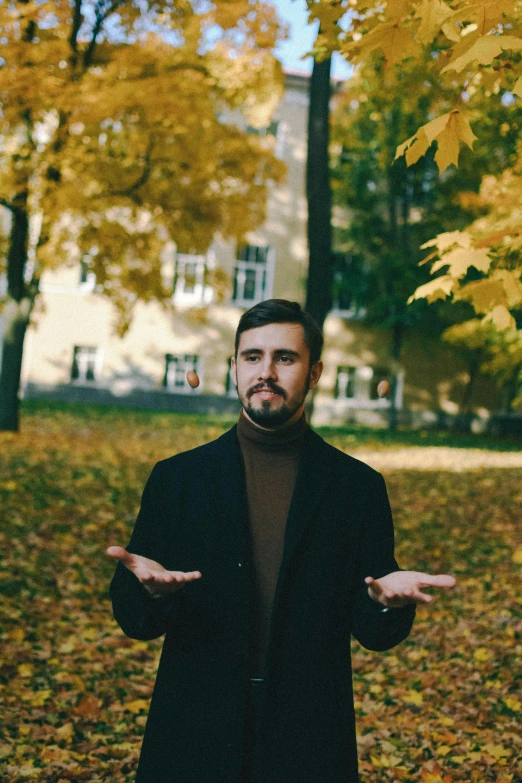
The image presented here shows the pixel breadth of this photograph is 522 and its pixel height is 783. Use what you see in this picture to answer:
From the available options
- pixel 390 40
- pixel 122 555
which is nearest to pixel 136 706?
pixel 122 555

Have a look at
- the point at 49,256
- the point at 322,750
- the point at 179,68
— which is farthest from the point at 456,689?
the point at 179,68

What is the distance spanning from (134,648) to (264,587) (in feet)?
12.7

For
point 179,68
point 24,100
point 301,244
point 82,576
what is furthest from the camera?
point 301,244

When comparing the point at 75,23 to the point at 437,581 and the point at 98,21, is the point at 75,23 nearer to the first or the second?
the point at 98,21

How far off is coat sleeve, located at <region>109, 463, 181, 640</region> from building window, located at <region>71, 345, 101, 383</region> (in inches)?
915

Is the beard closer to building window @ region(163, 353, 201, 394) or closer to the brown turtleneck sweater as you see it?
the brown turtleneck sweater

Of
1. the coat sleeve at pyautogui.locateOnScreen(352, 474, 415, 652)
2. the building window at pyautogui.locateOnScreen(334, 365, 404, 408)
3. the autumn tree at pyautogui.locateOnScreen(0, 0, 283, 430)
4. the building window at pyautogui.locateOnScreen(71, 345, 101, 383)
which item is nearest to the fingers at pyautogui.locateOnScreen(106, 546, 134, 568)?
the coat sleeve at pyautogui.locateOnScreen(352, 474, 415, 652)

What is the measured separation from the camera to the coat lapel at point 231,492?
2.06 metres

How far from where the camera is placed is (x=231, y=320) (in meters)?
26.0

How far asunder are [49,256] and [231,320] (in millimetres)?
14674

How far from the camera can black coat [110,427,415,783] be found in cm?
202

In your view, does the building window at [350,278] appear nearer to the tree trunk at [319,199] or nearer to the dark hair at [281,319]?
the tree trunk at [319,199]

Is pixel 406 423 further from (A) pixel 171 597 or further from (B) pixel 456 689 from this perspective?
(A) pixel 171 597

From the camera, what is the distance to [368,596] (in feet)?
6.86
